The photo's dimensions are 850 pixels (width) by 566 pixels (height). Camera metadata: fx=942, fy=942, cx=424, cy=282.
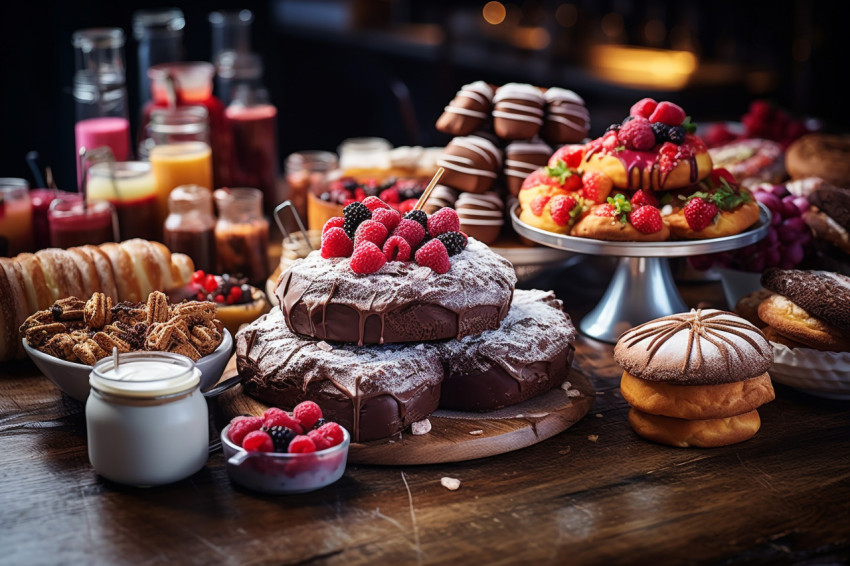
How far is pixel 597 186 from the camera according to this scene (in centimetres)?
279

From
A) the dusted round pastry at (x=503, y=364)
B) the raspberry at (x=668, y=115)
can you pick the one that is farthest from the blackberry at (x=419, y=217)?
the raspberry at (x=668, y=115)

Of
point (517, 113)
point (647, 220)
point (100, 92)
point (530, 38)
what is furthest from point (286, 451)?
point (530, 38)

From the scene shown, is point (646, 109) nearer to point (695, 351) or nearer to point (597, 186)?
point (597, 186)

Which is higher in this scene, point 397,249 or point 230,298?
point 397,249

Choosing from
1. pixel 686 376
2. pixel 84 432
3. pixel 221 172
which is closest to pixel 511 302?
pixel 686 376

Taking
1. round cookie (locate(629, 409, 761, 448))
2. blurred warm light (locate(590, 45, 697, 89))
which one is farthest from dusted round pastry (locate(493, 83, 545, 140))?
blurred warm light (locate(590, 45, 697, 89))

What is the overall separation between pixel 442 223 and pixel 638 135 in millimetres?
760

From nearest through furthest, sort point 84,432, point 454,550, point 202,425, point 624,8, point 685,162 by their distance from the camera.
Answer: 1. point 454,550
2. point 202,425
3. point 84,432
4. point 685,162
5. point 624,8

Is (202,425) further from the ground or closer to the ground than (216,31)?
closer to the ground

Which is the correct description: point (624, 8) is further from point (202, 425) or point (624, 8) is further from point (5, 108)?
point (202, 425)

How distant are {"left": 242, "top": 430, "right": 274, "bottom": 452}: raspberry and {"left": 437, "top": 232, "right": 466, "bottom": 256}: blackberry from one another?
0.68m

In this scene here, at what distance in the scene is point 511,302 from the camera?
8.43 feet

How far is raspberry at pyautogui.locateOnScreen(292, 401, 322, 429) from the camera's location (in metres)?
2.11

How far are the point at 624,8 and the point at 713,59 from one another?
923 millimetres
